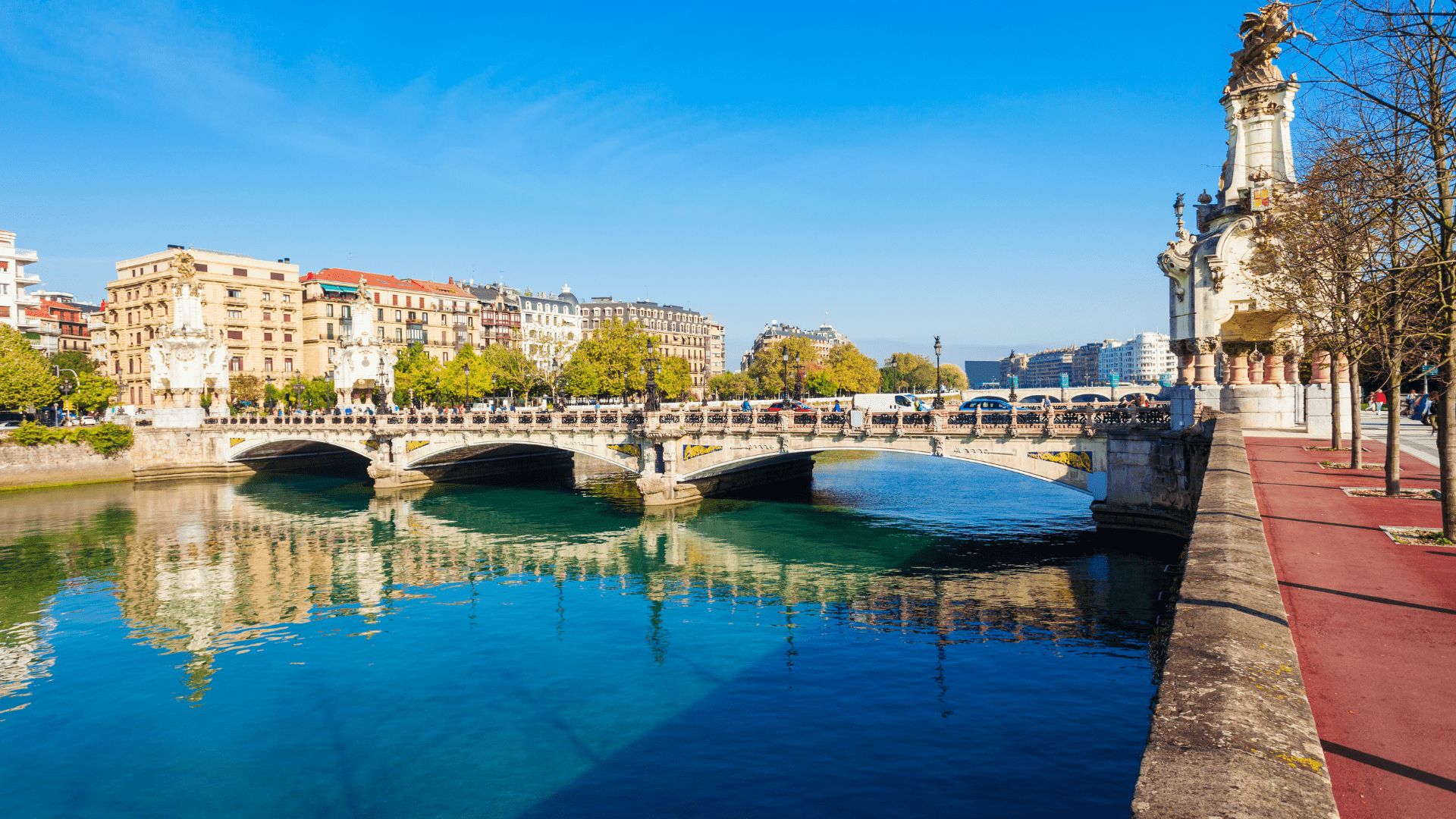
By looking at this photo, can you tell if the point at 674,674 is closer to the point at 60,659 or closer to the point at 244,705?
the point at 244,705

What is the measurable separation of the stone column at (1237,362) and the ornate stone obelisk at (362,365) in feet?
217

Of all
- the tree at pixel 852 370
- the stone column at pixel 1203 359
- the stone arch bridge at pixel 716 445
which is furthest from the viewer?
the tree at pixel 852 370

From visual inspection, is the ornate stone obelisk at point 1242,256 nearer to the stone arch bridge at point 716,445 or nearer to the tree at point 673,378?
the stone arch bridge at point 716,445

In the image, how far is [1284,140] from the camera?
27453 millimetres

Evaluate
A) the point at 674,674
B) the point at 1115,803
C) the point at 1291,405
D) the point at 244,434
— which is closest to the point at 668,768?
the point at 674,674

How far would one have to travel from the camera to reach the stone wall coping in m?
4.20

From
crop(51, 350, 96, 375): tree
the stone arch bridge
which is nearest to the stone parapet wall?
the stone arch bridge

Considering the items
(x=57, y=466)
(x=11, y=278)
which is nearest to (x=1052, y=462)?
(x=57, y=466)

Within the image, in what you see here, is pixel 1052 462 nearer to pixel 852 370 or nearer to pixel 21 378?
pixel 21 378

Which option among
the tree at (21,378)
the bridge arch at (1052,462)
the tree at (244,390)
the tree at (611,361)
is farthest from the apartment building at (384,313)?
the bridge arch at (1052,462)

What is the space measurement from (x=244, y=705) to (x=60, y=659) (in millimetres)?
8395

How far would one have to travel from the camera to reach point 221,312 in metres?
96.6

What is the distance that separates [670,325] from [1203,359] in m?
142

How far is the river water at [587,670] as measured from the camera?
50.4 feet
